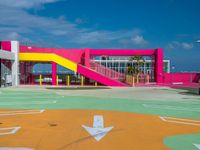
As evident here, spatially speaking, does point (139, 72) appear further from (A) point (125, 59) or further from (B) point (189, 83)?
(B) point (189, 83)

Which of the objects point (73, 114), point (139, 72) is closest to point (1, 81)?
point (139, 72)

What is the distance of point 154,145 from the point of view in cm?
744

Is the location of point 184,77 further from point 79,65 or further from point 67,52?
point 67,52

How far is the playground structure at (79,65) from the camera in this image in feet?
106

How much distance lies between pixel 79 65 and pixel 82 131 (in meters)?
24.4

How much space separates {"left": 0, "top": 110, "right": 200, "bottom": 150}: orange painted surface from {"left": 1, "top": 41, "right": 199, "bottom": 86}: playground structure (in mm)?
20341

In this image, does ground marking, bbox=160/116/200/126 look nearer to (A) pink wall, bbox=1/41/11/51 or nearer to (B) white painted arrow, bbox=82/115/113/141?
(B) white painted arrow, bbox=82/115/113/141

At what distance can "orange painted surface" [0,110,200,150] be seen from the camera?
7.23 m

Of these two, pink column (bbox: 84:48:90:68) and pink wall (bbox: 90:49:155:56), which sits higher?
pink wall (bbox: 90:49:155:56)

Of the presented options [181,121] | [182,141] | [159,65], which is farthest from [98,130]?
[159,65]

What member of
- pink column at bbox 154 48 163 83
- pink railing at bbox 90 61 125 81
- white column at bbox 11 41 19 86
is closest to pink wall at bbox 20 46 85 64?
white column at bbox 11 41 19 86

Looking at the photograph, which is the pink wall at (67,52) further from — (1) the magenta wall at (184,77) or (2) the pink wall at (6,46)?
(1) the magenta wall at (184,77)

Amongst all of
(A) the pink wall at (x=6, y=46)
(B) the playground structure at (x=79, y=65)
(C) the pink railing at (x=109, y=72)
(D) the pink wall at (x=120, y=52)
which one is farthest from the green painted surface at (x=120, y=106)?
(D) the pink wall at (x=120, y=52)

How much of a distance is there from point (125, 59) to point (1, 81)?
16.8m
